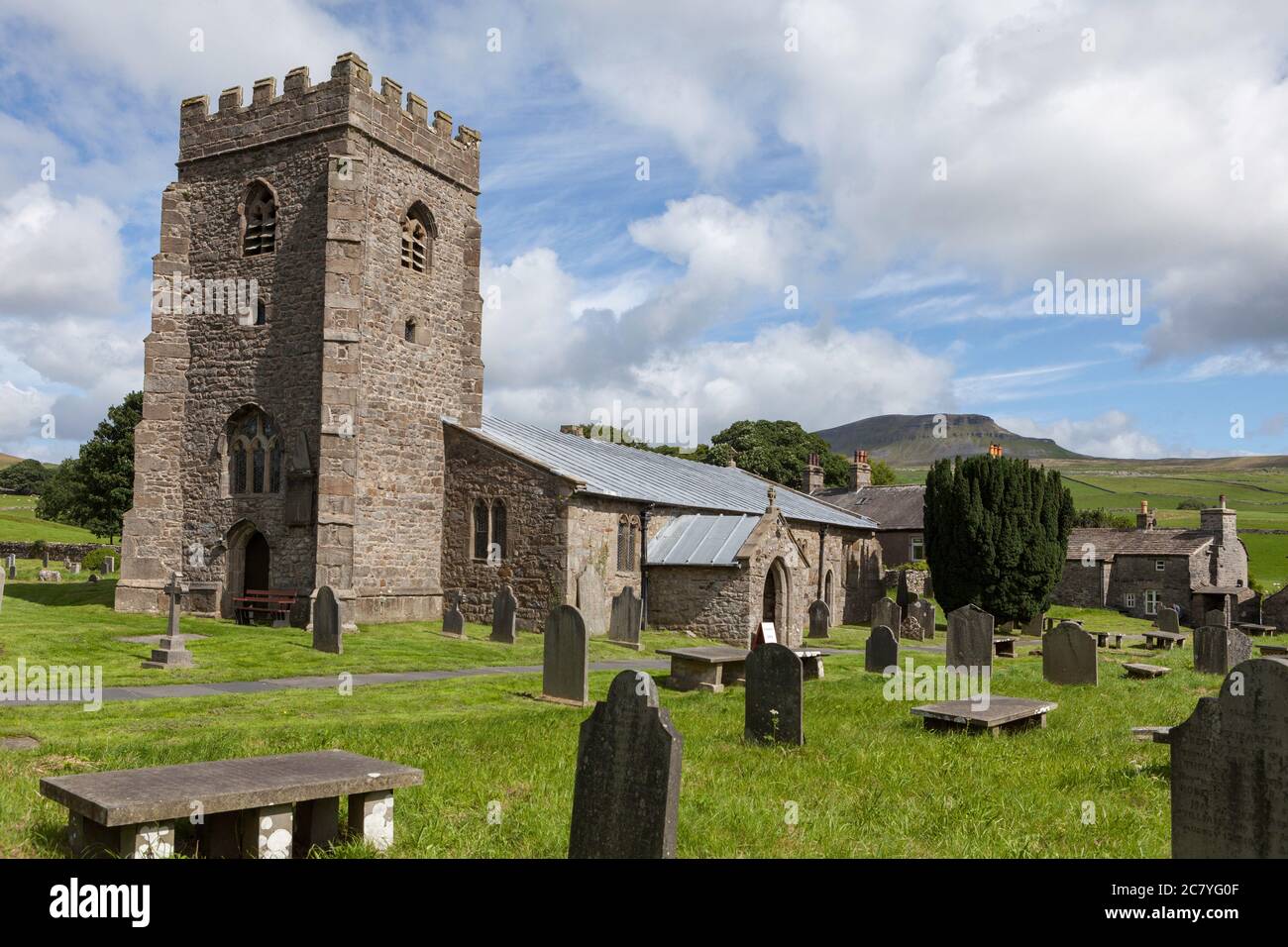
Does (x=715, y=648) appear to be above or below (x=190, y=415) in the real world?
below

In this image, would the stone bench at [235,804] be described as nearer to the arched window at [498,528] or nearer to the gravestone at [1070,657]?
the gravestone at [1070,657]

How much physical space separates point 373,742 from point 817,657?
10740mm

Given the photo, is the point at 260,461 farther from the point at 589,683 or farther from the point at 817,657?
the point at 817,657

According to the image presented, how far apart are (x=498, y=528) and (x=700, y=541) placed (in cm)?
600

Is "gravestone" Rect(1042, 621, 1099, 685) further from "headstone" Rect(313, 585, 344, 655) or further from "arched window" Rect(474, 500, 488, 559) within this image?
"arched window" Rect(474, 500, 488, 559)

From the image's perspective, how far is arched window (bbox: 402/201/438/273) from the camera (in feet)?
86.6

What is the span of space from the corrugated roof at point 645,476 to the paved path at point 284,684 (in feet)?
24.6

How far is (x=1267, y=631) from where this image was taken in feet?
130

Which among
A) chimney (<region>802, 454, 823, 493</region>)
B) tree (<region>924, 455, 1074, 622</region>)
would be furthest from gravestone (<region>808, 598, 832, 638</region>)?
chimney (<region>802, 454, 823, 493</region>)

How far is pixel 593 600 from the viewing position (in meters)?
25.7

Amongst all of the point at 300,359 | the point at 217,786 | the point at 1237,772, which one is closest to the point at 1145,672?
the point at 1237,772

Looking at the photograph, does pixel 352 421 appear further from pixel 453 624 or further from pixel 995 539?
pixel 995 539

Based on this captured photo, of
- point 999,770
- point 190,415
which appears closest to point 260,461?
point 190,415

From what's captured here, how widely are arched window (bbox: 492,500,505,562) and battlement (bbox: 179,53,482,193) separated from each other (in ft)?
31.6
